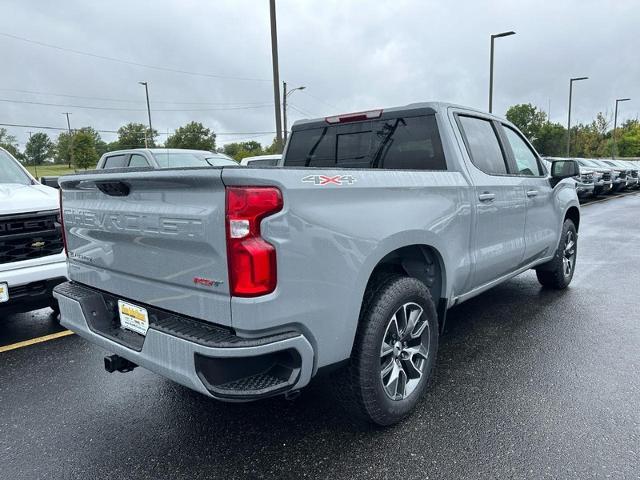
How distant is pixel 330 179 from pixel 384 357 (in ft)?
3.60

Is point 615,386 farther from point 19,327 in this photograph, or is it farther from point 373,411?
point 19,327

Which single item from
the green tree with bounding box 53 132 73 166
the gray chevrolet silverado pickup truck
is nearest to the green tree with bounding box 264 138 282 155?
the gray chevrolet silverado pickup truck

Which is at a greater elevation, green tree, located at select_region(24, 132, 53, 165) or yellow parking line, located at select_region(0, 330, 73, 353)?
green tree, located at select_region(24, 132, 53, 165)

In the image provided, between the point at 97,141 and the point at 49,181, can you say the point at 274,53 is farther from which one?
the point at 97,141

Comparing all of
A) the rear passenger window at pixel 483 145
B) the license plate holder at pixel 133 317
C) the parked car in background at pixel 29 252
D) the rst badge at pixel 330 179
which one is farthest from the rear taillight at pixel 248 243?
the parked car in background at pixel 29 252

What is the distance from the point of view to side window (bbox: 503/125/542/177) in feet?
14.3

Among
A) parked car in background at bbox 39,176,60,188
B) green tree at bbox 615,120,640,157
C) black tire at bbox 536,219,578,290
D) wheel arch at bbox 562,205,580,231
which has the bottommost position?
black tire at bbox 536,219,578,290

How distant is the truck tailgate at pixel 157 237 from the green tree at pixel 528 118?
8319cm

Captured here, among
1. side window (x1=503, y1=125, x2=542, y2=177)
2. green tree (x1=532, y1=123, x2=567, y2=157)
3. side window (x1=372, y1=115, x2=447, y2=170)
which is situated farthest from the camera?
green tree (x1=532, y1=123, x2=567, y2=157)

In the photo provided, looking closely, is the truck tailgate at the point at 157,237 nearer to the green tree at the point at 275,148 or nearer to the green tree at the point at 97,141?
the green tree at the point at 275,148

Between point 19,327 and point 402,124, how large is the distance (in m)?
4.08

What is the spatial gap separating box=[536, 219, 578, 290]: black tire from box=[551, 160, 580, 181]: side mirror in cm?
74

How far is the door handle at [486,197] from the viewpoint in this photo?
3.46 m

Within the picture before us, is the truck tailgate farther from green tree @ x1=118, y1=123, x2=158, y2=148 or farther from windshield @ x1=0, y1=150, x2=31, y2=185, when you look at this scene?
green tree @ x1=118, y1=123, x2=158, y2=148
